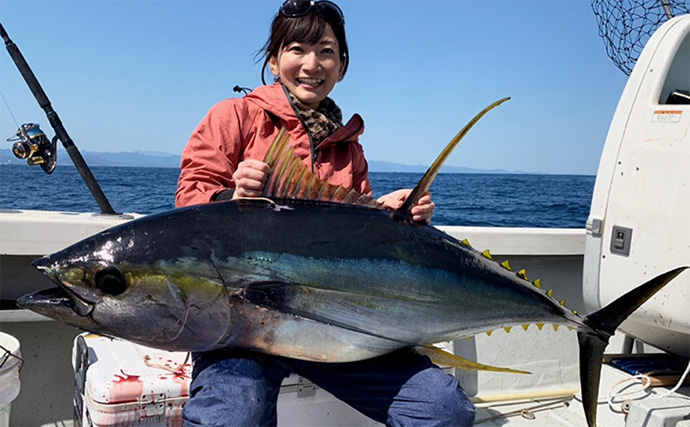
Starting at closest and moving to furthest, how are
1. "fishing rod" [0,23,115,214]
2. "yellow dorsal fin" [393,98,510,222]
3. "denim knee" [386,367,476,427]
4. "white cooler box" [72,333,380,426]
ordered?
"yellow dorsal fin" [393,98,510,222] < "denim knee" [386,367,476,427] < "white cooler box" [72,333,380,426] < "fishing rod" [0,23,115,214]

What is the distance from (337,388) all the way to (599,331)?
33.3 inches

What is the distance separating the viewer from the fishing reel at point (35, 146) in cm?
358

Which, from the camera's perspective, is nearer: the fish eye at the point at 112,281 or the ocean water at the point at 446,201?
the fish eye at the point at 112,281

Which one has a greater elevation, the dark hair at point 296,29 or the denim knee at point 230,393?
the dark hair at point 296,29

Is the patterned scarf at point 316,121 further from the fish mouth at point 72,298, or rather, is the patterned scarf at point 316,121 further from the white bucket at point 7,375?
the white bucket at point 7,375

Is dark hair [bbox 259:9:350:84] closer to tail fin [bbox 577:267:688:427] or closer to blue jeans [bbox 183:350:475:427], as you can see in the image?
blue jeans [bbox 183:350:475:427]

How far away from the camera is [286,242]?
151cm

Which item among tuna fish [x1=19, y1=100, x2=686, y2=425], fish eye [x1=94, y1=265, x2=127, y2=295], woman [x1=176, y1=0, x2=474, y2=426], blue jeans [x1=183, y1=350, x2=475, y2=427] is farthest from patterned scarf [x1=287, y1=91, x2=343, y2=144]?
fish eye [x1=94, y1=265, x2=127, y2=295]

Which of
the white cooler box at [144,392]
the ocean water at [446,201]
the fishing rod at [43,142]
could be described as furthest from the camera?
the ocean water at [446,201]

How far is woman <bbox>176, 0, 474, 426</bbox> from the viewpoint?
166cm

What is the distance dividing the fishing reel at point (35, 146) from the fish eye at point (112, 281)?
8.20ft

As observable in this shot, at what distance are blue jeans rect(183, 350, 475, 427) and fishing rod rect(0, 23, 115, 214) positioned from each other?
1.90m

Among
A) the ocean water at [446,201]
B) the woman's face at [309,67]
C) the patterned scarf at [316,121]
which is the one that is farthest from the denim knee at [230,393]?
the ocean water at [446,201]

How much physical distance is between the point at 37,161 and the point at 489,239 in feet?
8.99
